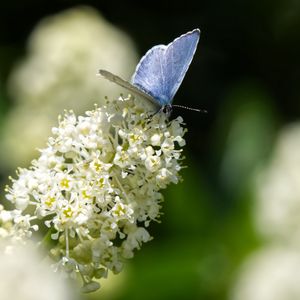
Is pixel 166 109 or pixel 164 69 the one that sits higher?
pixel 164 69

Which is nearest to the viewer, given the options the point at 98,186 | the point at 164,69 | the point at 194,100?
the point at 98,186

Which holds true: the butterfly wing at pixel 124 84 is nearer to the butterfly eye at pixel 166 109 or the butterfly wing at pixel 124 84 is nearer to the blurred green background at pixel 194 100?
the butterfly eye at pixel 166 109

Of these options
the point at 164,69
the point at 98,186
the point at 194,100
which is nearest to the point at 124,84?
the point at 164,69

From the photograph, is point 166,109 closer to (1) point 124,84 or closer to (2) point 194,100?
(1) point 124,84

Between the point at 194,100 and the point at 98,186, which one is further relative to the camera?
the point at 194,100

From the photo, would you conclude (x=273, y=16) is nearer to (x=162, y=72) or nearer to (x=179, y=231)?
(x=179, y=231)

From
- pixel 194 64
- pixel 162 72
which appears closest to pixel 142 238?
pixel 162 72

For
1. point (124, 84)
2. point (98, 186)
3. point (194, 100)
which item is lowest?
point (194, 100)
